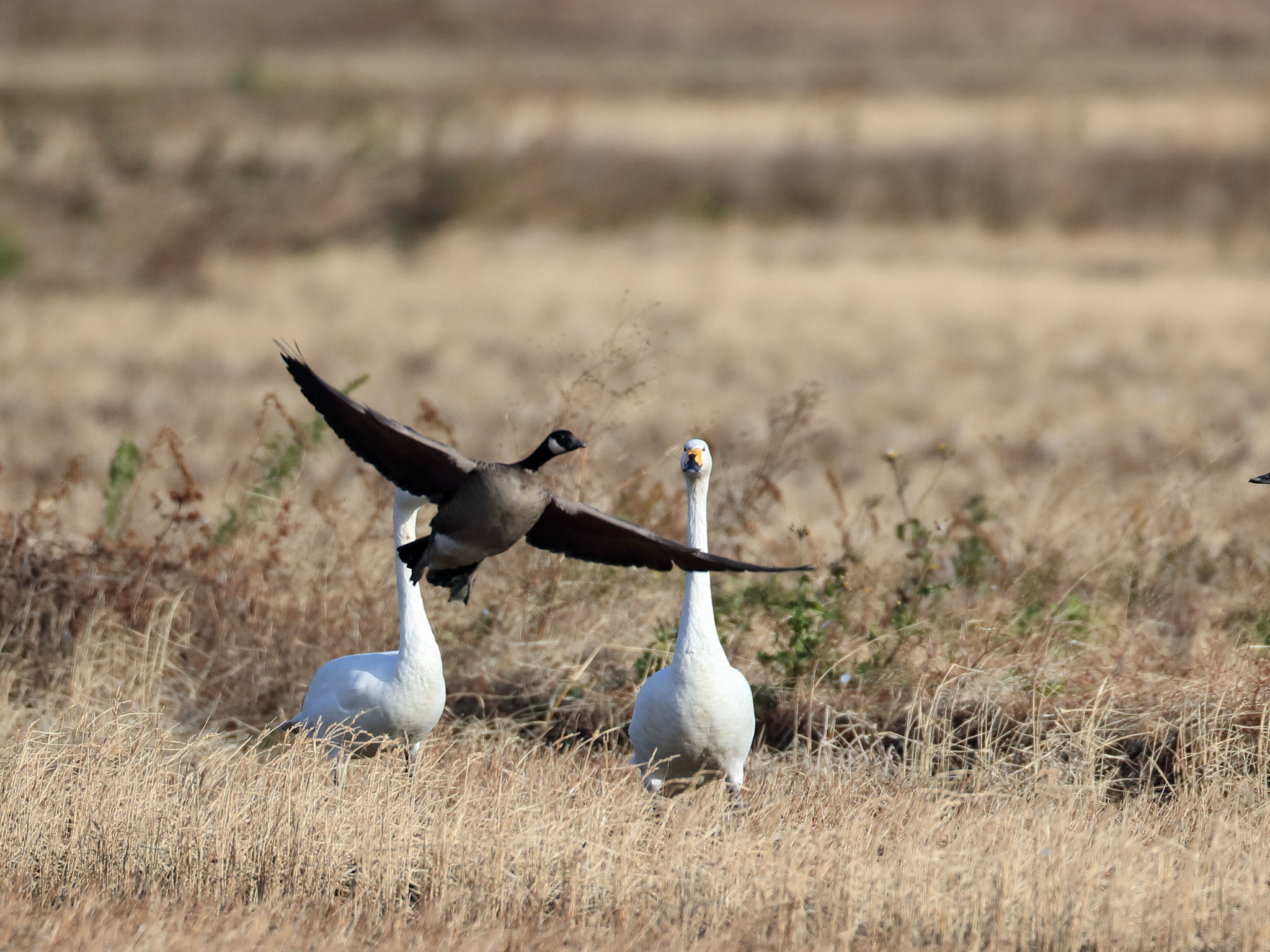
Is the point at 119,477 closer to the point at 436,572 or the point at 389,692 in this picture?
the point at 389,692

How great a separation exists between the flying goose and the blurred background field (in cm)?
84

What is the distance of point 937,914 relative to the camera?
438 cm

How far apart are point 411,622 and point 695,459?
1202 millimetres

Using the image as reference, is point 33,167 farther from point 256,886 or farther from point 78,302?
point 256,886

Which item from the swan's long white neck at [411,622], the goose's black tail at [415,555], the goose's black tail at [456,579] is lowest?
the swan's long white neck at [411,622]

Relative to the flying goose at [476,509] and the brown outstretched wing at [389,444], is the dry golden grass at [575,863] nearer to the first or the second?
the flying goose at [476,509]

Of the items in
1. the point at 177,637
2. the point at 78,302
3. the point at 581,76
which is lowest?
the point at 177,637

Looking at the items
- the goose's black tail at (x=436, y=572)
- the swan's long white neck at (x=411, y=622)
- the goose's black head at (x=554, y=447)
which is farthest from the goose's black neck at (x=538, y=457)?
the swan's long white neck at (x=411, y=622)

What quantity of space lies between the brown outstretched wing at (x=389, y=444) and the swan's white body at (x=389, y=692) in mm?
803

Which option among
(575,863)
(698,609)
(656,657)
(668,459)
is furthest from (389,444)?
(668,459)

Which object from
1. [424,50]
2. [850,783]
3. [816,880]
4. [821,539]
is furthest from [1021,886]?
[424,50]

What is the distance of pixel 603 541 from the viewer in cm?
478

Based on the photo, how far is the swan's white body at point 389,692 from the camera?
5.34m

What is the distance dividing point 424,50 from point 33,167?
24.8 metres
